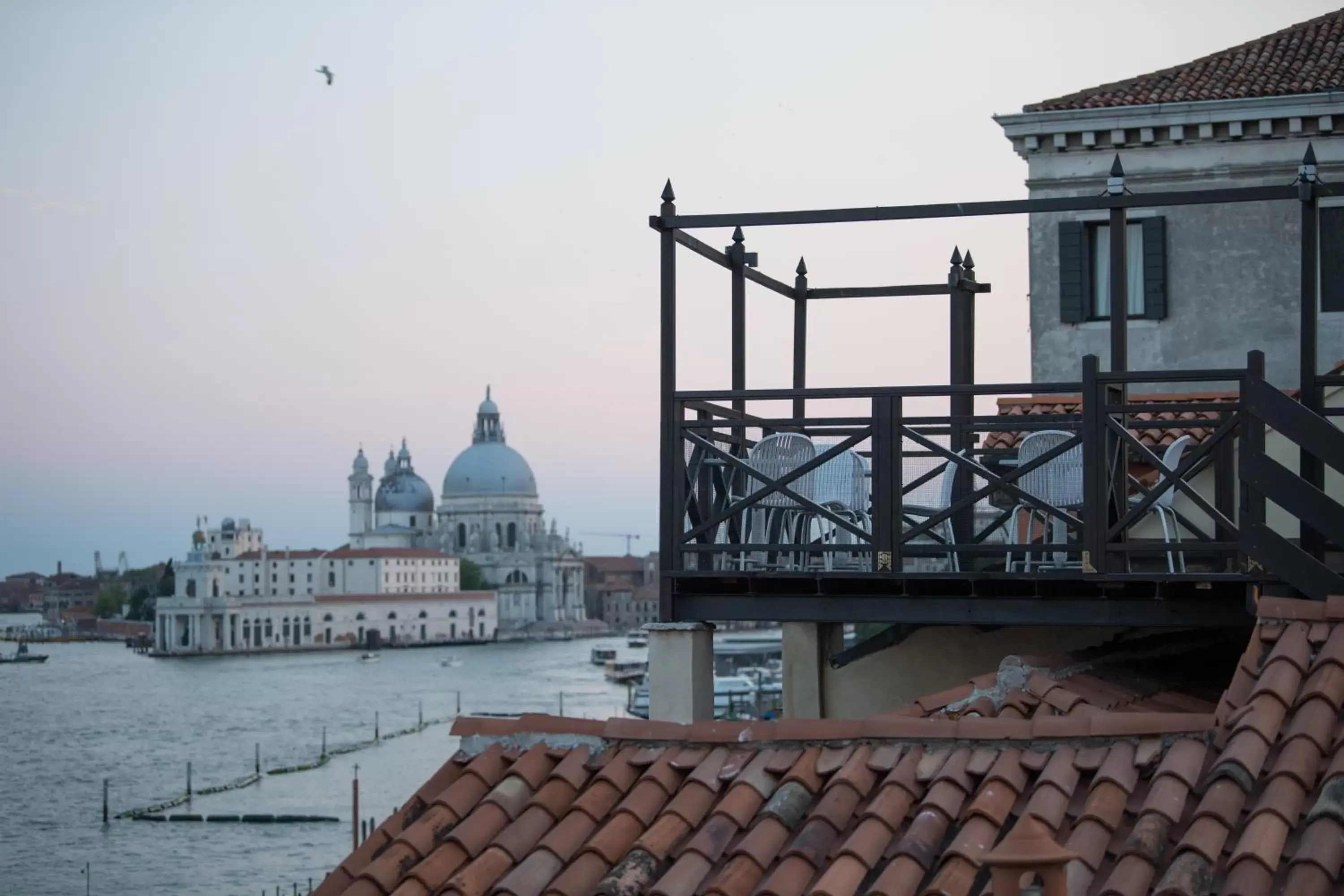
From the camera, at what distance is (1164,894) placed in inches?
186

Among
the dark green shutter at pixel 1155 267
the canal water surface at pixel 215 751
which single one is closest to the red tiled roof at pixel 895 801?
the dark green shutter at pixel 1155 267

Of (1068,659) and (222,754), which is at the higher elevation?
(1068,659)

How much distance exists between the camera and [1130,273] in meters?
15.6

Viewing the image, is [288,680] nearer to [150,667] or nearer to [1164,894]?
[150,667]

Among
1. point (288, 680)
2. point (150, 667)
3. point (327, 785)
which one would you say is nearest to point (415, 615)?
point (150, 667)

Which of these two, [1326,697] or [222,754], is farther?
[222,754]

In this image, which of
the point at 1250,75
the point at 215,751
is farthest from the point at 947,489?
the point at 215,751

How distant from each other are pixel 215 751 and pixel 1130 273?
7360cm

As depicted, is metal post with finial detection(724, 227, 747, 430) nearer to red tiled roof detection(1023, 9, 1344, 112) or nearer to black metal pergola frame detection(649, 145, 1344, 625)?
black metal pergola frame detection(649, 145, 1344, 625)

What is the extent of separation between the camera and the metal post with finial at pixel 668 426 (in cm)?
823

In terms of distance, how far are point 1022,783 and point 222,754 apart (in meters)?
80.1

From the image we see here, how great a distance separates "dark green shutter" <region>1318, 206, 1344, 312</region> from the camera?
14552 mm

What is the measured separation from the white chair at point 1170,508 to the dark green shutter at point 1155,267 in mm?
6375

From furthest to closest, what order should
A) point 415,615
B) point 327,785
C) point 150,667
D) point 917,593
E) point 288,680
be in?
point 415,615, point 150,667, point 288,680, point 327,785, point 917,593
